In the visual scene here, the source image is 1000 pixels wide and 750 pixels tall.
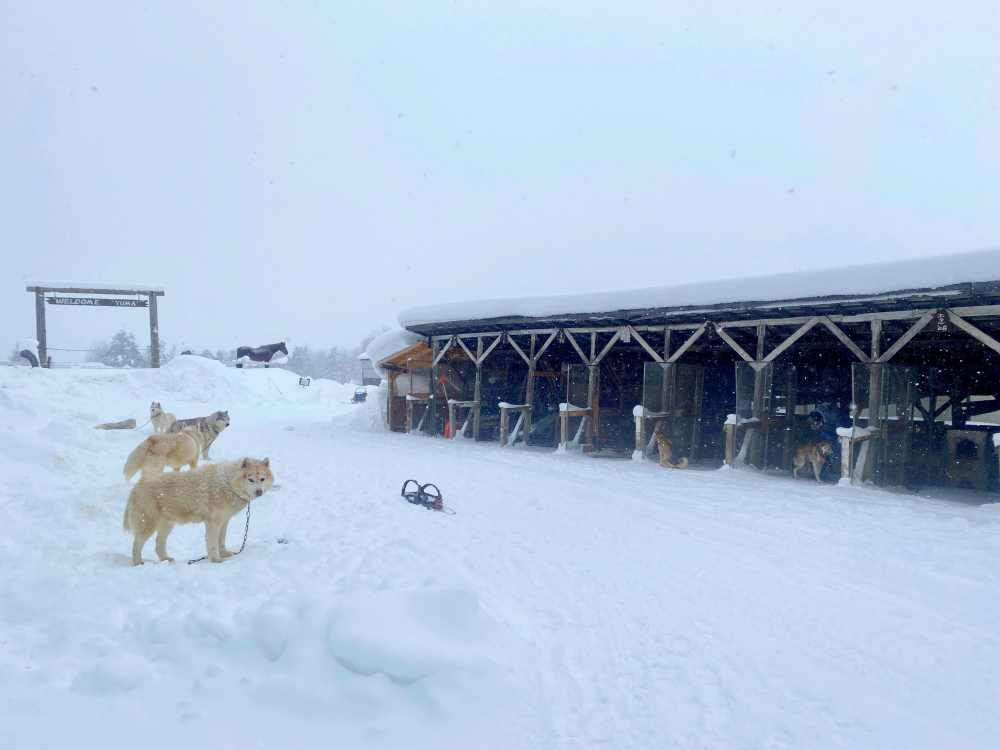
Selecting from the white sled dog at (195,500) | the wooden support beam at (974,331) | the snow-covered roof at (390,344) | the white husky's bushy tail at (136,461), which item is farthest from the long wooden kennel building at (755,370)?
the white husky's bushy tail at (136,461)

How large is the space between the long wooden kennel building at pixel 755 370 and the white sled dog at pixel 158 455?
9.23 meters

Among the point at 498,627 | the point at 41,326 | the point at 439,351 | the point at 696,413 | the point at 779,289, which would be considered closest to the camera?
Result: the point at 498,627

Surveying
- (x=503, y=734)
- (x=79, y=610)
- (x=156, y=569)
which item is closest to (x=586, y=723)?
(x=503, y=734)

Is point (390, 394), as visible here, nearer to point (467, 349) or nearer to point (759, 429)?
point (467, 349)

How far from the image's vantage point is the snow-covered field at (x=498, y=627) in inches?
111

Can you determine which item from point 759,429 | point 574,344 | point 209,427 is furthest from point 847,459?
point 209,427

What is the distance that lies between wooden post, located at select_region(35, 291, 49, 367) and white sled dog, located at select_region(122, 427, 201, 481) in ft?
70.9

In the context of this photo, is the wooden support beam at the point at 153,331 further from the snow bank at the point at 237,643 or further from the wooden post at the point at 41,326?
the snow bank at the point at 237,643

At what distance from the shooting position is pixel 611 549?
A: 6.04 meters

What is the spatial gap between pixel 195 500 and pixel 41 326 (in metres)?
25.9

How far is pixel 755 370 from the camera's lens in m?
12.0

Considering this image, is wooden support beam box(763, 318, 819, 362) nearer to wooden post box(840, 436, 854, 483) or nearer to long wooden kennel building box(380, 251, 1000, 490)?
long wooden kennel building box(380, 251, 1000, 490)

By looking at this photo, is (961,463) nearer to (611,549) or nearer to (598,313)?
(598,313)

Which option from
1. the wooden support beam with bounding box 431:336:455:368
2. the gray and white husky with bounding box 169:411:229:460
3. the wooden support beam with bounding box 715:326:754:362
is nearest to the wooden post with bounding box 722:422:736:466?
the wooden support beam with bounding box 715:326:754:362
